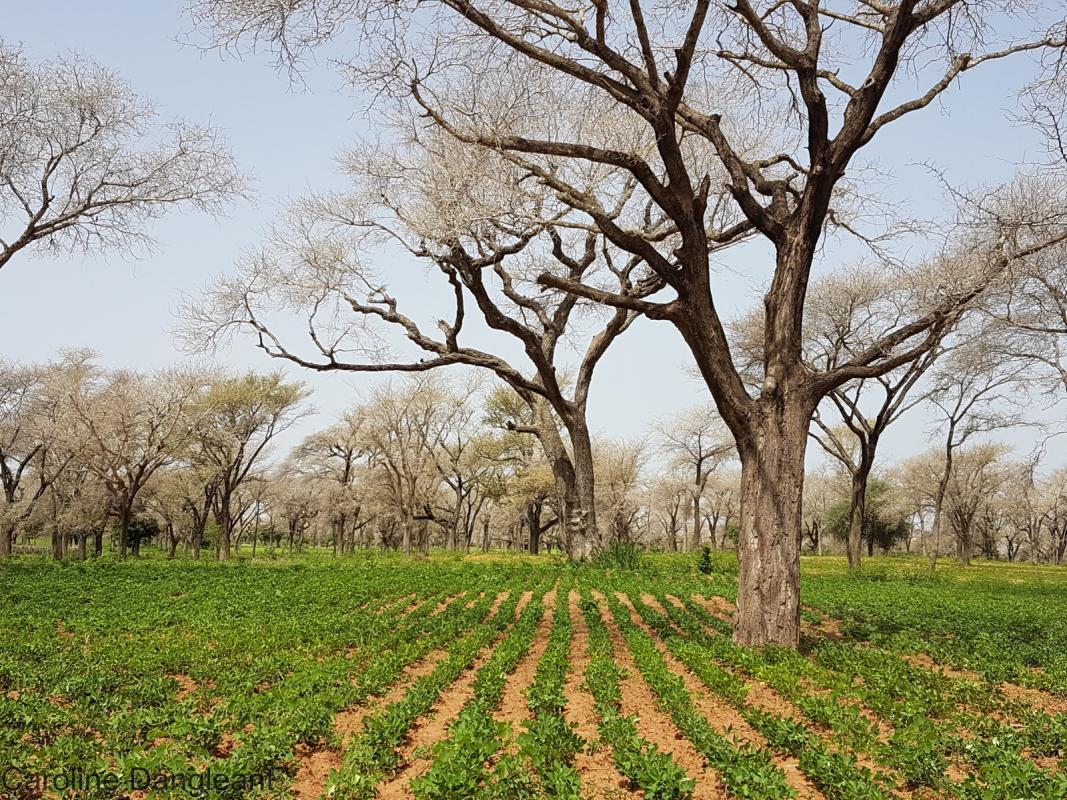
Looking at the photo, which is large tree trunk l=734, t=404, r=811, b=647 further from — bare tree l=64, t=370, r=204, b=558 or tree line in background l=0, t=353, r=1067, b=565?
bare tree l=64, t=370, r=204, b=558

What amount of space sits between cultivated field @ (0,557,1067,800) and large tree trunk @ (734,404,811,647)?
556mm

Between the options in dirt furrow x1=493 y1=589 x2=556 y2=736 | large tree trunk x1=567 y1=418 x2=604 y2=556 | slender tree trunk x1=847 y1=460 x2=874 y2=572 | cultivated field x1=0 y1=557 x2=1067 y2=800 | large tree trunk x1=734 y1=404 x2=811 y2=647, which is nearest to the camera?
cultivated field x1=0 y1=557 x2=1067 y2=800

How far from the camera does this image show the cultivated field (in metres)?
4.71

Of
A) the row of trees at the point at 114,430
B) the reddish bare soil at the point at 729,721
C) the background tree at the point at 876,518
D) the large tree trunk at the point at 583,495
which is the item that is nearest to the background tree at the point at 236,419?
the row of trees at the point at 114,430

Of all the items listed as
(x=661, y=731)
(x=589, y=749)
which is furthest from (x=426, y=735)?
(x=661, y=731)

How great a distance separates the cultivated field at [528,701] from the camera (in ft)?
→ 15.5

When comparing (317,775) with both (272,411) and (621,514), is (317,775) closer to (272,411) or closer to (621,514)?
(272,411)

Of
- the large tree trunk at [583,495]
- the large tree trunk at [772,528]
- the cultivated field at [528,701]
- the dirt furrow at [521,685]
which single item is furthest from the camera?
the large tree trunk at [583,495]

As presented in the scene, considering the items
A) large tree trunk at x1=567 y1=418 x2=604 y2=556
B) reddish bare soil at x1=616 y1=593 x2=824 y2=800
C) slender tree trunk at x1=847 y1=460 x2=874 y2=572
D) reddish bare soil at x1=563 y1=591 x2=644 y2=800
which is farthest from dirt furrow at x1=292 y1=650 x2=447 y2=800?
slender tree trunk at x1=847 y1=460 x2=874 y2=572

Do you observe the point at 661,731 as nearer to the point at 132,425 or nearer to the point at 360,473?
the point at 132,425

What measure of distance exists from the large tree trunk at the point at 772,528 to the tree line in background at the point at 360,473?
1380 cm

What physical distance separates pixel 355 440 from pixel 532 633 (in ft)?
135

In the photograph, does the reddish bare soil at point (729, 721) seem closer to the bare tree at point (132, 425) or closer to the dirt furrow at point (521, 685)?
the dirt furrow at point (521, 685)

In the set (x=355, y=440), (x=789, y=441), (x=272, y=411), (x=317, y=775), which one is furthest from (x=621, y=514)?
(x=317, y=775)
